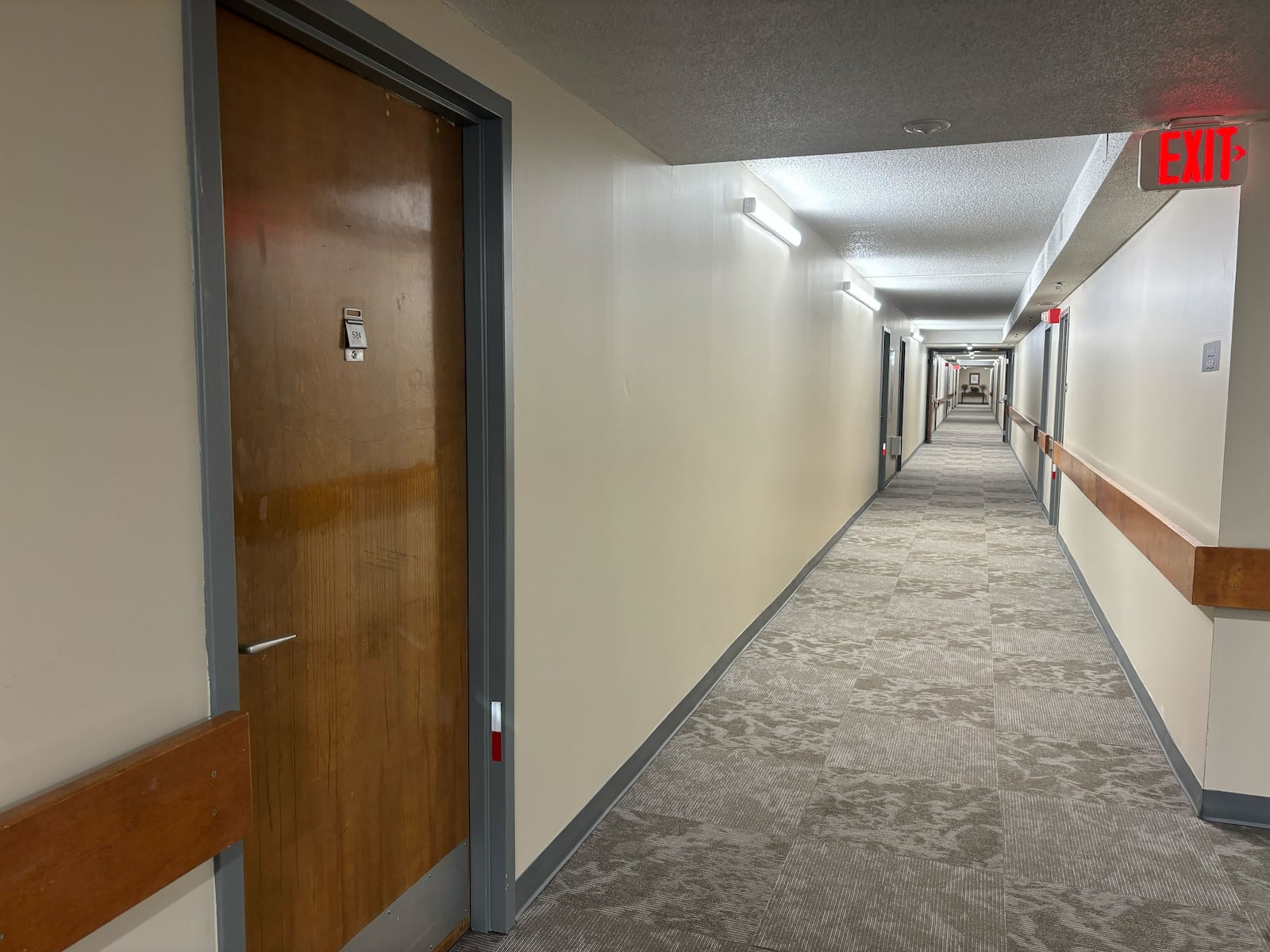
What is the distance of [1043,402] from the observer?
33.6 ft

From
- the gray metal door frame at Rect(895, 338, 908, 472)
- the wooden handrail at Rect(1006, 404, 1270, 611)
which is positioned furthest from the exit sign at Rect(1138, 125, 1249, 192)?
the gray metal door frame at Rect(895, 338, 908, 472)

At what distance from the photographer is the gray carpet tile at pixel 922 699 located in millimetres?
3980

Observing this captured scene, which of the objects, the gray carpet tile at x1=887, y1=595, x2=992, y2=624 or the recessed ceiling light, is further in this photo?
the gray carpet tile at x1=887, y1=595, x2=992, y2=624

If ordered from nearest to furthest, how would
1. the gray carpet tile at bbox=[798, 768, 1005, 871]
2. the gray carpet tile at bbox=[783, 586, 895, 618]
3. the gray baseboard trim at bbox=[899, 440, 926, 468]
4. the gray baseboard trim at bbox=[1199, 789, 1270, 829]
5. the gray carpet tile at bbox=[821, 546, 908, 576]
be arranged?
the gray carpet tile at bbox=[798, 768, 1005, 871] < the gray baseboard trim at bbox=[1199, 789, 1270, 829] < the gray carpet tile at bbox=[783, 586, 895, 618] < the gray carpet tile at bbox=[821, 546, 908, 576] < the gray baseboard trim at bbox=[899, 440, 926, 468]

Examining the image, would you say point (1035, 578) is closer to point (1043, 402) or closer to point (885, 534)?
point (885, 534)

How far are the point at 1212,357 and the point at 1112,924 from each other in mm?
1894

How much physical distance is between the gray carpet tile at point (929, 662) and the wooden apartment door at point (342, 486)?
2787mm

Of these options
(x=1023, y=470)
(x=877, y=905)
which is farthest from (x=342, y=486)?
(x=1023, y=470)

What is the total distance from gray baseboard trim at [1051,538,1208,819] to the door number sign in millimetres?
2986

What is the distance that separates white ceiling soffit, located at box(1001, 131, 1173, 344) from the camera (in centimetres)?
347

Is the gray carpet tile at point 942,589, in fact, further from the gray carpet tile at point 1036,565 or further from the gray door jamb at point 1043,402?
the gray door jamb at point 1043,402

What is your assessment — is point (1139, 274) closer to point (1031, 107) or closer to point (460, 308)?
point (1031, 107)

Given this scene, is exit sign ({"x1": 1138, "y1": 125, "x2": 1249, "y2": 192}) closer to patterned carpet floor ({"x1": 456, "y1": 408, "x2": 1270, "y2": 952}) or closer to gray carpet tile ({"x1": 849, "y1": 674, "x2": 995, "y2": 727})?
patterned carpet floor ({"x1": 456, "y1": 408, "x2": 1270, "y2": 952})

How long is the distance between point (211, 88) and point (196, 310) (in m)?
0.34
